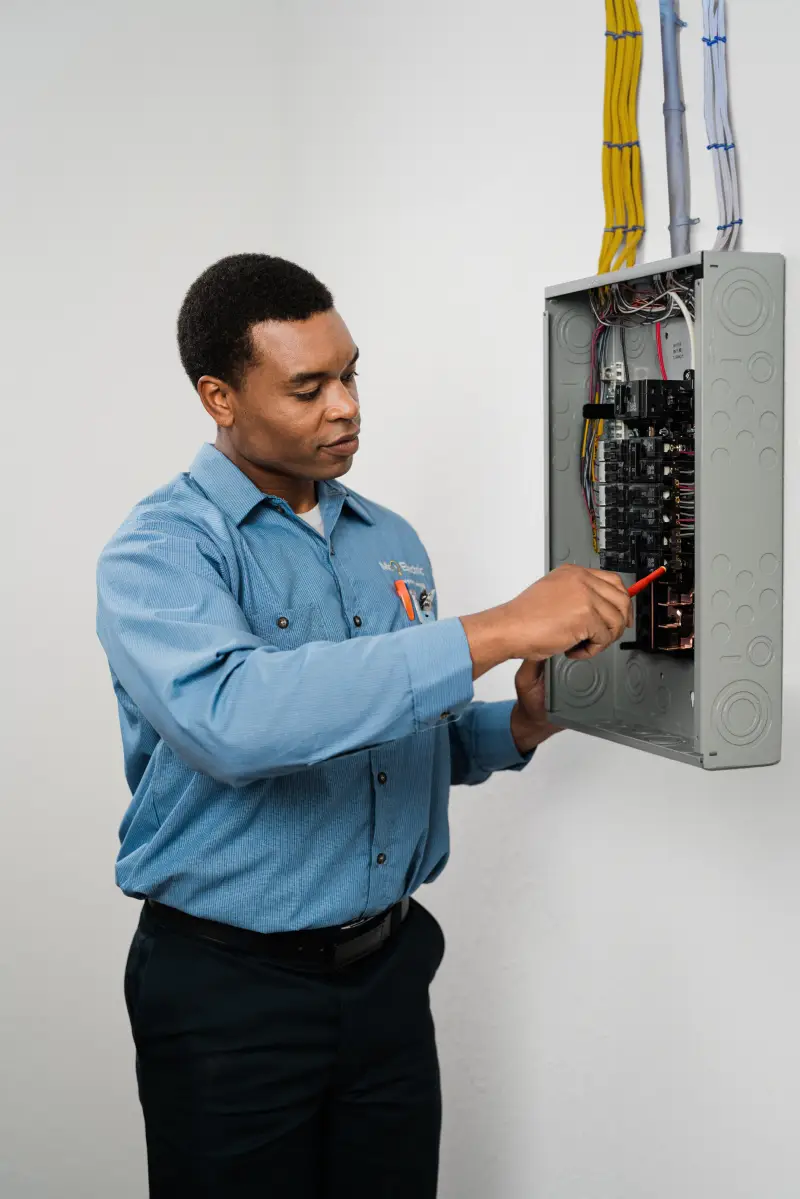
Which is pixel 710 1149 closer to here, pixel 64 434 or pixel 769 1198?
pixel 769 1198

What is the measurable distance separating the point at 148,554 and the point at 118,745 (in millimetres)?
1379

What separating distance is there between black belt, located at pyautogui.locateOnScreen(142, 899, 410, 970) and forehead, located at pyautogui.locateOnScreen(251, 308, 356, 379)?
67 centimetres

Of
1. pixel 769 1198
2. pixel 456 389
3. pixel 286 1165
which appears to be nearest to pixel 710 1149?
pixel 769 1198

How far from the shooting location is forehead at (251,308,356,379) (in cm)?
152

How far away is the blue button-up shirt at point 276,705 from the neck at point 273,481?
30 mm

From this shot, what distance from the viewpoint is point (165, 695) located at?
1.30m

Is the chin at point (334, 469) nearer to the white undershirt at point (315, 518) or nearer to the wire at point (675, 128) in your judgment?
the white undershirt at point (315, 518)

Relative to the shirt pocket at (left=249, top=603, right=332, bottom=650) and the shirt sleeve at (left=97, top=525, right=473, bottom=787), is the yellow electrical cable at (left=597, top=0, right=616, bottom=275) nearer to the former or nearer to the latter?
the shirt pocket at (left=249, top=603, right=332, bottom=650)

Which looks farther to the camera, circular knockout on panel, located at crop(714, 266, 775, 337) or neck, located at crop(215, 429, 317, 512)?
neck, located at crop(215, 429, 317, 512)

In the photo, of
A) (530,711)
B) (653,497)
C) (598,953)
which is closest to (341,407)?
(653,497)

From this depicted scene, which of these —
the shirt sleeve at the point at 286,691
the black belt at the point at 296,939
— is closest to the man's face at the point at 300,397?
the shirt sleeve at the point at 286,691

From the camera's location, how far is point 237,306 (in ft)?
5.08

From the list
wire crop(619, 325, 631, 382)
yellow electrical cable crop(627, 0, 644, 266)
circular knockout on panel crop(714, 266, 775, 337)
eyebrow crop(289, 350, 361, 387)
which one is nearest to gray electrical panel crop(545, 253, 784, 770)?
circular knockout on panel crop(714, 266, 775, 337)

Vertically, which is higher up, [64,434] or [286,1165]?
[64,434]
